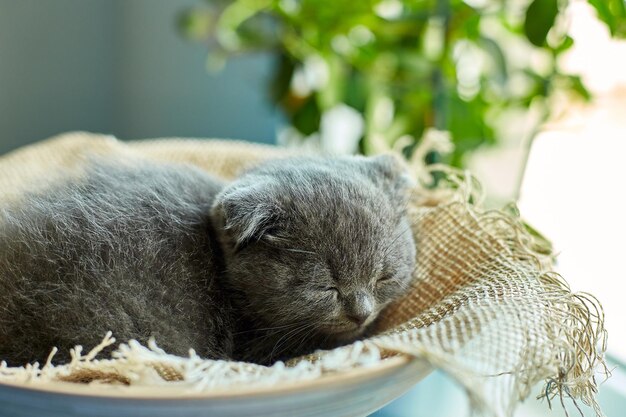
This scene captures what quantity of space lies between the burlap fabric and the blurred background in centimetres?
17

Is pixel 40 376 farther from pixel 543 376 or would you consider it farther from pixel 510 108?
pixel 510 108

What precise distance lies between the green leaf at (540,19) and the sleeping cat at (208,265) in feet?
1.34

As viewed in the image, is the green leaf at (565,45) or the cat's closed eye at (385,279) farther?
the green leaf at (565,45)

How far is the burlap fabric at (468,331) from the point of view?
2.29 ft

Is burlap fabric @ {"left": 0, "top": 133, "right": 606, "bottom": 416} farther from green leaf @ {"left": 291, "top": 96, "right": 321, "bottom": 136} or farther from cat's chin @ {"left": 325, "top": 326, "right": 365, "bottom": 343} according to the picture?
green leaf @ {"left": 291, "top": 96, "right": 321, "bottom": 136}

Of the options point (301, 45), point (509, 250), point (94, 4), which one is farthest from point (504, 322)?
point (94, 4)

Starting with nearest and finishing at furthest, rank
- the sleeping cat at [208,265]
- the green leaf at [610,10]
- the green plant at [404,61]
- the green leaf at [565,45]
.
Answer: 1. the sleeping cat at [208,265]
2. the green leaf at [610,10]
3. the green leaf at [565,45]
4. the green plant at [404,61]

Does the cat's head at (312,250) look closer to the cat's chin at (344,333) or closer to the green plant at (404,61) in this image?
the cat's chin at (344,333)

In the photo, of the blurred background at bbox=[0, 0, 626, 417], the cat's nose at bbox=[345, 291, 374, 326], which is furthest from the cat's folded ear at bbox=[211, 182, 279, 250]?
the blurred background at bbox=[0, 0, 626, 417]

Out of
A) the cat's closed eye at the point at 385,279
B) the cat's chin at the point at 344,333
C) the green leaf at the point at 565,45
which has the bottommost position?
the cat's chin at the point at 344,333

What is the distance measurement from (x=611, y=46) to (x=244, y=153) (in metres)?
0.76

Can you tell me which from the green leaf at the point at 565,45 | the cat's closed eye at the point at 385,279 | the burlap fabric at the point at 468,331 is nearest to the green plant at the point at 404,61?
the green leaf at the point at 565,45

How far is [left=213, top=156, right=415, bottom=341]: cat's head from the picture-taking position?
874 millimetres

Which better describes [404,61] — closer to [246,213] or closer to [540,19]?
[540,19]
